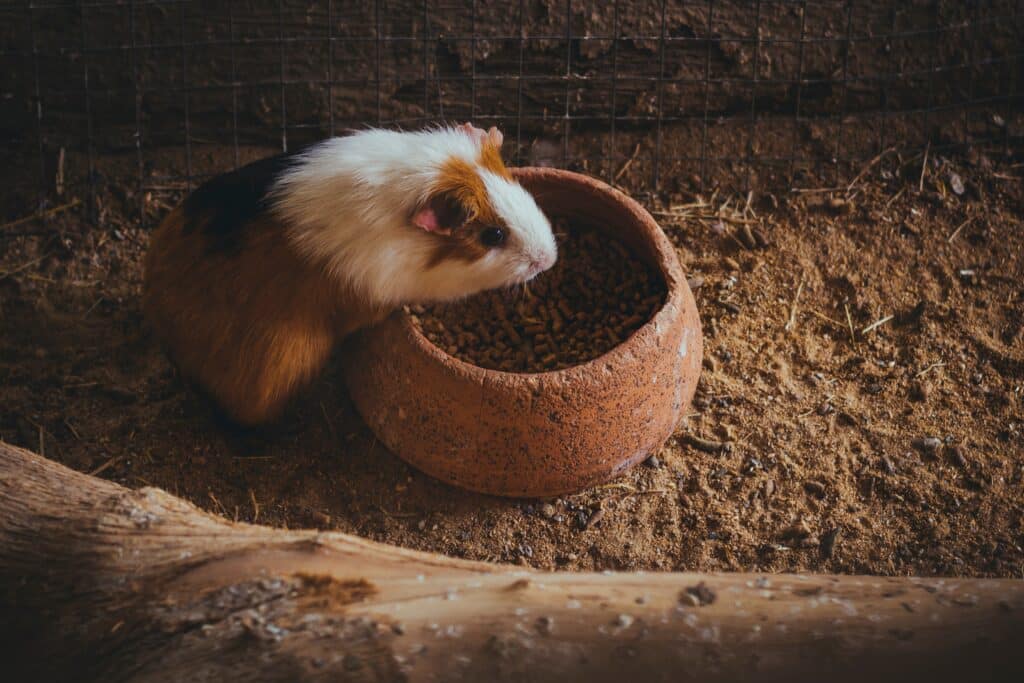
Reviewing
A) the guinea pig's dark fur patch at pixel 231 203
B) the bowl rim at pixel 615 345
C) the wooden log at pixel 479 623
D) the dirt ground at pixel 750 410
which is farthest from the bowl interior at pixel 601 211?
the wooden log at pixel 479 623

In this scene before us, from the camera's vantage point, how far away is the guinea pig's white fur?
9.20 feet

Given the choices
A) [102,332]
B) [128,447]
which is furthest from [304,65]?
[128,447]

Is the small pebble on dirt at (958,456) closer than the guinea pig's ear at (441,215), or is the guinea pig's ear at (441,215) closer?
the guinea pig's ear at (441,215)

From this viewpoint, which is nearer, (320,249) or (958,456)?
(320,249)

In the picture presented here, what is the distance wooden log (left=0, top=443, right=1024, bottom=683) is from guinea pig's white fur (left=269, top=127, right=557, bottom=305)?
112 centimetres

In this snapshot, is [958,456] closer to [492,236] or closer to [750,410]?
[750,410]

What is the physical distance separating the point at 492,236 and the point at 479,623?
1396 mm

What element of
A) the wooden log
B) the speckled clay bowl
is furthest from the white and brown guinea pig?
the wooden log

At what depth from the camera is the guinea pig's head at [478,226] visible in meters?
2.78

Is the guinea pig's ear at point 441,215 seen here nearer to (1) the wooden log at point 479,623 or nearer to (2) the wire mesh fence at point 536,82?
(1) the wooden log at point 479,623

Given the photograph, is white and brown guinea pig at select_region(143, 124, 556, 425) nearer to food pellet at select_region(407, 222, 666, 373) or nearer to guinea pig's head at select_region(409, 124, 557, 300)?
guinea pig's head at select_region(409, 124, 557, 300)

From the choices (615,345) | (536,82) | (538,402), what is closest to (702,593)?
(538,402)

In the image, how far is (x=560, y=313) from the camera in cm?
321

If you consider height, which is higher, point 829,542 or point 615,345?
point 615,345
